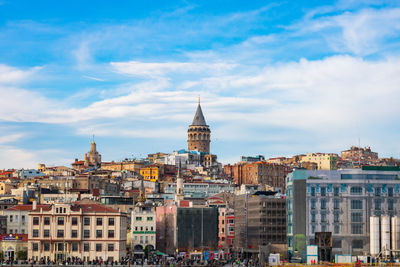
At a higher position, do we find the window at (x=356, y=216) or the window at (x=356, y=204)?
the window at (x=356, y=204)

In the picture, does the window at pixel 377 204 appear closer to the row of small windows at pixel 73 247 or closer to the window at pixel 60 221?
the row of small windows at pixel 73 247

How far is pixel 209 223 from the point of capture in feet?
447

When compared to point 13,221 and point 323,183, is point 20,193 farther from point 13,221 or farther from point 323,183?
point 323,183

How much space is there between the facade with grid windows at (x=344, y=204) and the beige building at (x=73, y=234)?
25679 millimetres

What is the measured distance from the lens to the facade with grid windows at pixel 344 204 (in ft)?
372

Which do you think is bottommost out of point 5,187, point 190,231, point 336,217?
point 190,231

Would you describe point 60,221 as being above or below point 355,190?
below

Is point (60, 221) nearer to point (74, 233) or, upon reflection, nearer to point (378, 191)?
point (74, 233)

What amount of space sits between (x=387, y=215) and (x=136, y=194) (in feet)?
292

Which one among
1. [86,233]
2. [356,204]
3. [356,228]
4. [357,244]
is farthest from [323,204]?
[86,233]

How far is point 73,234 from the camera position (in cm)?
10988

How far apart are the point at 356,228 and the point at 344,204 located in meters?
3.63

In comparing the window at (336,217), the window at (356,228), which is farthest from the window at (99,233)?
the window at (356,228)

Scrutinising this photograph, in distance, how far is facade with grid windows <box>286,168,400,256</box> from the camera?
113 meters
